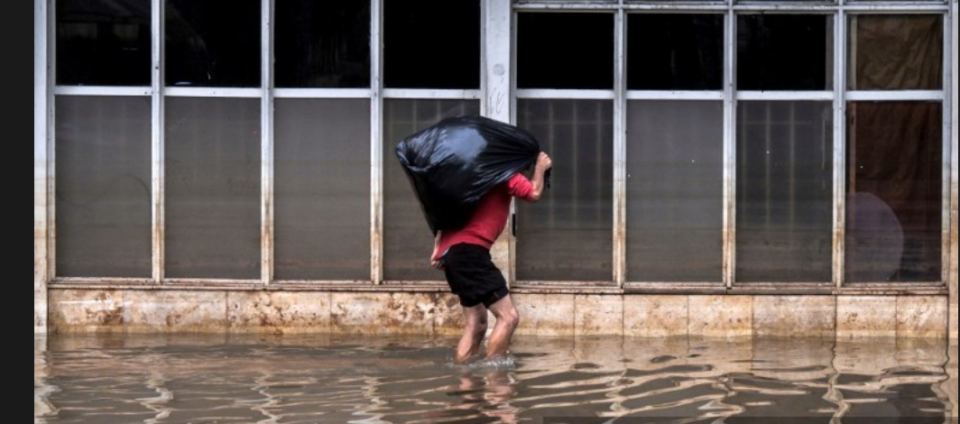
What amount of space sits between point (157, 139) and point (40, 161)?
0.90 meters

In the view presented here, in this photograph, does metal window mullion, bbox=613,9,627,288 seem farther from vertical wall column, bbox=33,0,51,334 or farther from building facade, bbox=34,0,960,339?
vertical wall column, bbox=33,0,51,334

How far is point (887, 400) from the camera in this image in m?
9.07

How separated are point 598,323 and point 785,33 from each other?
266 cm

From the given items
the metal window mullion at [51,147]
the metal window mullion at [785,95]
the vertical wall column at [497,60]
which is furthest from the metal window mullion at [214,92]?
the metal window mullion at [785,95]

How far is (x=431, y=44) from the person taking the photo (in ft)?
40.6

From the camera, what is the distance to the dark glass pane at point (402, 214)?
12.4 m

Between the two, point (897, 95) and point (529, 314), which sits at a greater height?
point (897, 95)

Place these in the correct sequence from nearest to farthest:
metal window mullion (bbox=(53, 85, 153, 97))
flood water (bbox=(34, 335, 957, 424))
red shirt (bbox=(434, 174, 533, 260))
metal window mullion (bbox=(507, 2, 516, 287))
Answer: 1. flood water (bbox=(34, 335, 957, 424))
2. red shirt (bbox=(434, 174, 533, 260))
3. metal window mullion (bbox=(507, 2, 516, 287))
4. metal window mullion (bbox=(53, 85, 153, 97))

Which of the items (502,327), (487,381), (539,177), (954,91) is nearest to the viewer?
(487,381)

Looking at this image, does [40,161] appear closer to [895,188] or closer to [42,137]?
[42,137]

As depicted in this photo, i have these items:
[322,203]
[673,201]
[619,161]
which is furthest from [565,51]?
[322,203]

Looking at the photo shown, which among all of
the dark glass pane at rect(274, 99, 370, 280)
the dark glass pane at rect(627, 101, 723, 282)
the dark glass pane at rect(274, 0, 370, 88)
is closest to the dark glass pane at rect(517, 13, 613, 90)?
the dark glass pane at rect(627, 101, 723, 282)

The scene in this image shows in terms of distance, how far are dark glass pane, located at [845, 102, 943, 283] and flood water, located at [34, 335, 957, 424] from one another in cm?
74

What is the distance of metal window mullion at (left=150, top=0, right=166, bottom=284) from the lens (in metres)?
12.3
